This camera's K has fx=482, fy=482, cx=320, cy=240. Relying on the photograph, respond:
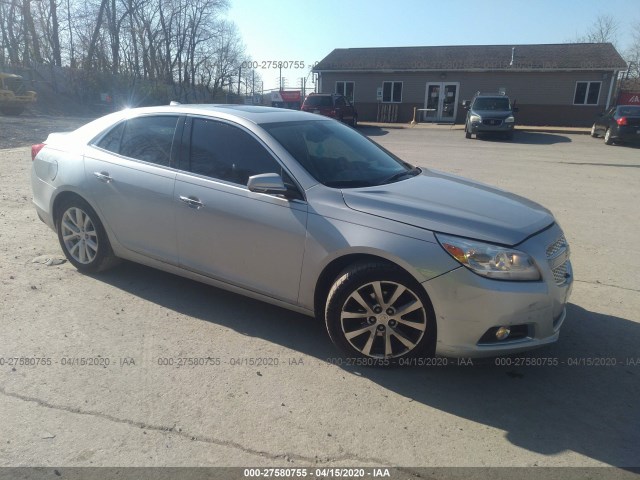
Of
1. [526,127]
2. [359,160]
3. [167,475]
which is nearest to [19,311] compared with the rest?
[167,475]

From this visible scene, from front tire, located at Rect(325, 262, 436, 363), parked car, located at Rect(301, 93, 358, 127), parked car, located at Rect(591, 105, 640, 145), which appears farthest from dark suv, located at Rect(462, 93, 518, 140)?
front tire, located at Rect(325, 262, 436, 363)

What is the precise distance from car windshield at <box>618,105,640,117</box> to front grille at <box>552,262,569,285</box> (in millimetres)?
20369

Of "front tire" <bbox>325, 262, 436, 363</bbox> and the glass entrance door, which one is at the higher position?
the glass entrance door

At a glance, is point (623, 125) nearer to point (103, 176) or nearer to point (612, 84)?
point (612, 84)

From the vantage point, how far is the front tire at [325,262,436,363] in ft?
9.76

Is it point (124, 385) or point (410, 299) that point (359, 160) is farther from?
point (124, 385)

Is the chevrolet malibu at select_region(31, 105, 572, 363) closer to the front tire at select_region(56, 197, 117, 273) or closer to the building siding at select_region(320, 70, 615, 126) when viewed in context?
the front tire at select_region(56, 197, 117, 273)

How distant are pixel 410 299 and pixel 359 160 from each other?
146 cm

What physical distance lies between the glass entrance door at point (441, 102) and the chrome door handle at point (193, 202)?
29.9m

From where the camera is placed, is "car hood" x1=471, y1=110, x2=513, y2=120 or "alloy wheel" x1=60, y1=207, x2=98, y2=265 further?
"car hood" x1=471, y1=110, x2=513, y2=120

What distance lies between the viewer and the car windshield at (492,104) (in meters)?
22.1

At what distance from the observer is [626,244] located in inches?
236

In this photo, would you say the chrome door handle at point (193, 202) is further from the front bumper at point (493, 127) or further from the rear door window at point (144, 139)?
the front bumper at point (493, 127)

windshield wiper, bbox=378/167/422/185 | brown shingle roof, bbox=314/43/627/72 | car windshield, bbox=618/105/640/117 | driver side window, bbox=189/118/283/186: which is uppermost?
brown shingle roof, bbox=314/43/627/72
